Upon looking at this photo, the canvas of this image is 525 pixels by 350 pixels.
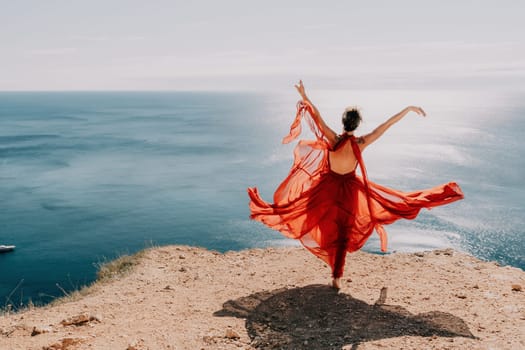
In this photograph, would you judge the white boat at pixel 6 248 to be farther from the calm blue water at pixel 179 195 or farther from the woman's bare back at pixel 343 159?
the woman's bare back at pixel 343 159

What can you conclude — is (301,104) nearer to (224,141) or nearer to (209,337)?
(209,337)

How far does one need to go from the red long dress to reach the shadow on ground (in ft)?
2.32

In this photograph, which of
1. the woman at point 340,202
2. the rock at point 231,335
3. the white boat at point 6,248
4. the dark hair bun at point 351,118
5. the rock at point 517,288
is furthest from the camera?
the white boat at point 6,248

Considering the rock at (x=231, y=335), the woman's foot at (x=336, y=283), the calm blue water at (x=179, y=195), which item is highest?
the woman's foot at (x=336, y=283)

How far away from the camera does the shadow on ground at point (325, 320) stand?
16.8 feet

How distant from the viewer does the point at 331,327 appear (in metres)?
5.46

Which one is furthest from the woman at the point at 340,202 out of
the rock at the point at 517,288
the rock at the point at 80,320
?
the rock at the point at 80,320

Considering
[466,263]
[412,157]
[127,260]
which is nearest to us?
[466,263]

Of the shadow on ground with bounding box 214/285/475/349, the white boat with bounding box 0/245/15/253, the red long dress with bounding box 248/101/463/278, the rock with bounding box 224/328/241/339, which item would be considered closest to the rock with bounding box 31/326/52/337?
the shadow on ground with bounding box 214/285/475/349

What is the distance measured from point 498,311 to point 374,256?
386cm

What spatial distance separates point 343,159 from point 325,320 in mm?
2384

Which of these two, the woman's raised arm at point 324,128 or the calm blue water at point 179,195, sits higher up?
the woman's raised arm at point 324,128

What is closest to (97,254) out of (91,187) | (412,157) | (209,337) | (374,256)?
(91,187)

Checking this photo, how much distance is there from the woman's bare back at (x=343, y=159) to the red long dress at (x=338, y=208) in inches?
2.6
